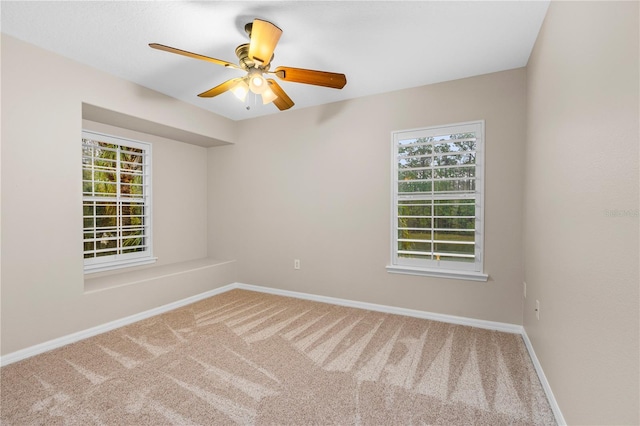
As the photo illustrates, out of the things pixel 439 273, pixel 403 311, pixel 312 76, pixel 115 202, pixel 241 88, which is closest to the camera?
pixel 312 76

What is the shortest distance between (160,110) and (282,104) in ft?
5.05

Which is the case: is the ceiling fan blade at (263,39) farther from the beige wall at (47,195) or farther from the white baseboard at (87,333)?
the white baseboard at (87,333)

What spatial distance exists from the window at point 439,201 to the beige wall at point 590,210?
0.83 metres

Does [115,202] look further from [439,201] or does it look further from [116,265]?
[439,201]

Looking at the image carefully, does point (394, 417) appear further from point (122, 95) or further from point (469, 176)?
point (122, 95)

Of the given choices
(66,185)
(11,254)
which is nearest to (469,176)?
(66,185)

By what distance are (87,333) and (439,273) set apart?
341 centimetres

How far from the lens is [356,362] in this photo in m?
2.23

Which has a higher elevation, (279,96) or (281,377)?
(279,96)

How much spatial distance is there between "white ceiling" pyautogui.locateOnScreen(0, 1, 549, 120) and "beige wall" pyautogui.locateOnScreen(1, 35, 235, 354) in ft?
0.66

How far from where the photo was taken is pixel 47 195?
8.09 feet

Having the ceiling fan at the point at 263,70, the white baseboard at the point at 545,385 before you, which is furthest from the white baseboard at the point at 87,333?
the white baseboard at the point at 545,385

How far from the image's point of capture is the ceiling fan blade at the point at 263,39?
1810 millimetres

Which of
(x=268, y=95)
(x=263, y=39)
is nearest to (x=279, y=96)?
Answer: (x=268, y=95)
